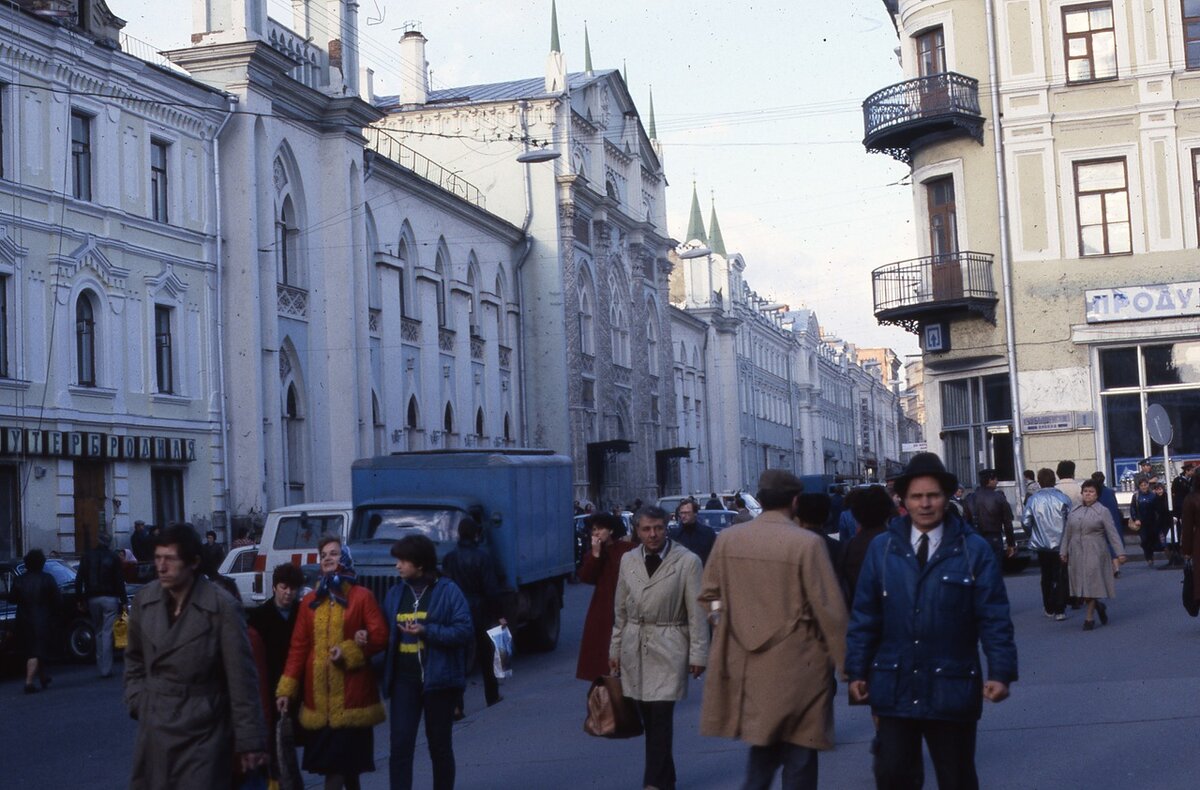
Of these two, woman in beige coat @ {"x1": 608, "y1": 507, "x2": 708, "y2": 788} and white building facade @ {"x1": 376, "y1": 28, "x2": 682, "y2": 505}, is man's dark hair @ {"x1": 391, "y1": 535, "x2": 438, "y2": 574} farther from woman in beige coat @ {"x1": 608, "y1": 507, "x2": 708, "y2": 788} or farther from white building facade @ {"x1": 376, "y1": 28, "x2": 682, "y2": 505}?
white building facade @ {"x1": 376, "y1": 28, "x2": 682, "y2": 505}

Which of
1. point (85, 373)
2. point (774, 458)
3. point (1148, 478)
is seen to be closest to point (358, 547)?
point (85, 373)

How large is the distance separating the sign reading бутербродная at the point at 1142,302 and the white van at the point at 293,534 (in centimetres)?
1726

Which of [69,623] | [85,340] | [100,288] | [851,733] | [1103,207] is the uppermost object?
[1103,207]

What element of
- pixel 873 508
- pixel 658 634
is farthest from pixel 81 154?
pixel 658 634

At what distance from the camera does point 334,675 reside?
8281 millimetres

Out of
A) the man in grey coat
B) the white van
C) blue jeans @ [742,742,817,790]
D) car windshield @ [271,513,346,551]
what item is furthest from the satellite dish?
the man in grey coat

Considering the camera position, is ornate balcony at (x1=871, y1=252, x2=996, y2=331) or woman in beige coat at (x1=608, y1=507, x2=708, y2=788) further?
ornate balcony at (x1=871, y1=252, x2=996, y2=331)

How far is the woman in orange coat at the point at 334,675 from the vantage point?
826 cm

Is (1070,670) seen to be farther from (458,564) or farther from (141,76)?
(141,76)

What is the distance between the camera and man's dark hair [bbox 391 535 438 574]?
880cm

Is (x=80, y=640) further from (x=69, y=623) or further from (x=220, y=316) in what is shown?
(x=220, y=316)

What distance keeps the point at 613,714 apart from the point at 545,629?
35.4 ft

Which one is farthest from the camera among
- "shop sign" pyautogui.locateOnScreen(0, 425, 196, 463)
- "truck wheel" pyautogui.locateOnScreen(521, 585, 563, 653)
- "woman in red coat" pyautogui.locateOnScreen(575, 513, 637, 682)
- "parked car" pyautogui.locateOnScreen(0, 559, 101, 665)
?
"shop sign" pyautogui.locateOnScreen(0, 425, 196, 463)

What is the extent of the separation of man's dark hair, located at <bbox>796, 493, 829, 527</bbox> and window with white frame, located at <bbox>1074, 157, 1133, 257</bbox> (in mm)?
24172
